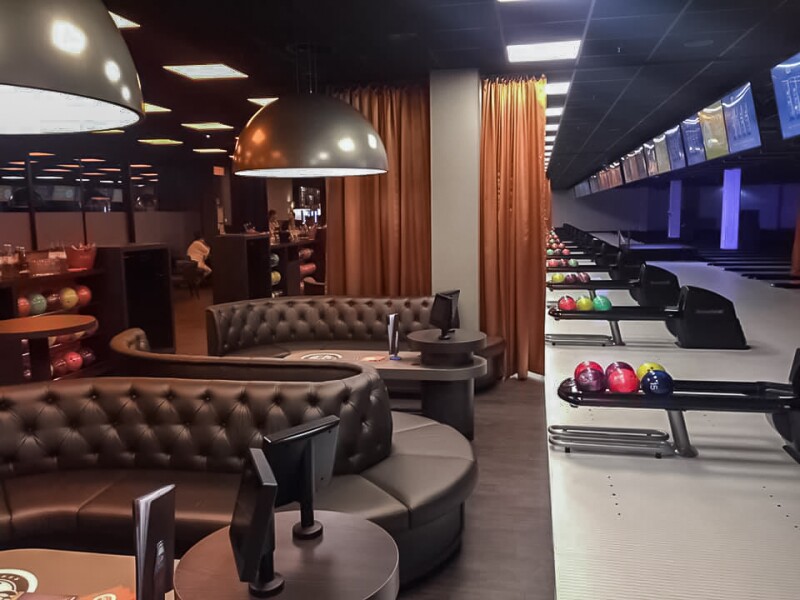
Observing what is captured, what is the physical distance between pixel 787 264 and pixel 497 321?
1410cm

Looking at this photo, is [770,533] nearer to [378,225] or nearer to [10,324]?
[378,225]

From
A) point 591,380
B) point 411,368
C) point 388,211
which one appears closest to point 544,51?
point 388,211

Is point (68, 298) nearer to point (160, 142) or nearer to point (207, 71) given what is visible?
point (207, 71)

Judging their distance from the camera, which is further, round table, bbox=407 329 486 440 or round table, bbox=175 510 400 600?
round table, bbox=407 329 486 440

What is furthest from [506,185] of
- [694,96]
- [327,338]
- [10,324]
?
[10,324]

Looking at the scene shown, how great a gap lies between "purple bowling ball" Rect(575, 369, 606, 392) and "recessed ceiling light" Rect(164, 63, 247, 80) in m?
3.69

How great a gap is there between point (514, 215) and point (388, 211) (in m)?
1.18

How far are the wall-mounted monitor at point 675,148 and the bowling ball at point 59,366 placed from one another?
333 inches

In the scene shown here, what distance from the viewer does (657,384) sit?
396 cm

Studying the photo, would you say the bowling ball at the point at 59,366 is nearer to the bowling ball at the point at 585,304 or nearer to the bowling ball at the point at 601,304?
the bowling ball at the point at 585,304

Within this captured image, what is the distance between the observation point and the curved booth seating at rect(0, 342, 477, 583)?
2.84 m

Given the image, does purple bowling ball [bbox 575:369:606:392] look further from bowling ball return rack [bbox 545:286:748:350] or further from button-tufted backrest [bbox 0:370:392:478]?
bowling ball return rack [bbox 545:286:748:350]

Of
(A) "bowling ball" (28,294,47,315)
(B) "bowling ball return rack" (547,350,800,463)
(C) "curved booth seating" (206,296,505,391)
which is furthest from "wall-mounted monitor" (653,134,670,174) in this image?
(A) "bowling ball" (28,294,47,315)

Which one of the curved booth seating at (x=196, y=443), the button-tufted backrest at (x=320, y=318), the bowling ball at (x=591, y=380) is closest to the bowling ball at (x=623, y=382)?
the bowling ball at (x=591, y=380)
